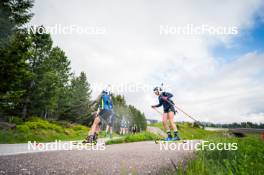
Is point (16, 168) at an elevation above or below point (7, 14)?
below

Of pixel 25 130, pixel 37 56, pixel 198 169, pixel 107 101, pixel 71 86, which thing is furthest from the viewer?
pixel 71 86

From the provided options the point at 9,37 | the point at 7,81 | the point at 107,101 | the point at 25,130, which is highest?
the point at 9,37

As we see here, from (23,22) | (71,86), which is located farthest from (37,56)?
(71,86)

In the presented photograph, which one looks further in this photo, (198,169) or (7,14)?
(7,14)

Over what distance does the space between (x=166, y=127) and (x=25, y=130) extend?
13324 millimetres

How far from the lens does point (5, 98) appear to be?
14.4 metres

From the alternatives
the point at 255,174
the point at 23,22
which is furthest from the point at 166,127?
the point at 23,22

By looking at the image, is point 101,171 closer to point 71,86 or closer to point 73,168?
point 73,168

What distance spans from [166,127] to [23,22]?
52.4 ft

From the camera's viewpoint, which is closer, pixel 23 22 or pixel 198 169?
pixel 198 169

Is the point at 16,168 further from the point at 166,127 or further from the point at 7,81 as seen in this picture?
the point at 7,81

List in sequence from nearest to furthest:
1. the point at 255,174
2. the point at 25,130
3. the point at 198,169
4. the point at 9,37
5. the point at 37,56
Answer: the point at 255,174, the point at 198,169, the point at 9,37, the point at 25,130, the point at 37,56

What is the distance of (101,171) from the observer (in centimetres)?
331

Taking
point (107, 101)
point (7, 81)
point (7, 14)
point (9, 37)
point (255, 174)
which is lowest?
point (255, 174)
